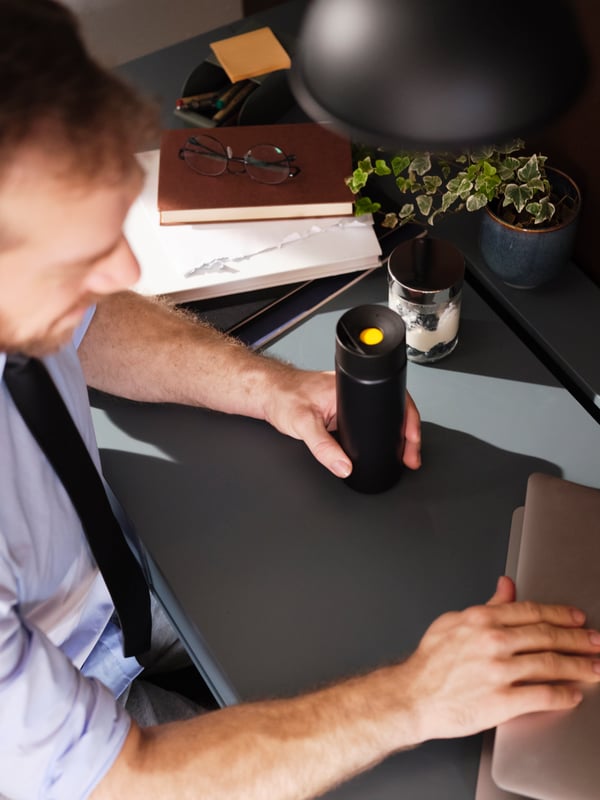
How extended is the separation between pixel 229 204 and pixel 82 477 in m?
0.52

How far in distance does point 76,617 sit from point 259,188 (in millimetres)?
677

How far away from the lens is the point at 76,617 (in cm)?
108

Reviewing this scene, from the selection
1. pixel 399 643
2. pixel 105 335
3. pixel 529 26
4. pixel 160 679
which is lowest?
pixel 160 679

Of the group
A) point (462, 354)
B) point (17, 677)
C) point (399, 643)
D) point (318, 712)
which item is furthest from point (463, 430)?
point (17, 677)

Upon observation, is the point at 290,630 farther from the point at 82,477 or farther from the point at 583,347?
the point at 583,347

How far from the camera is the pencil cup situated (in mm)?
1101

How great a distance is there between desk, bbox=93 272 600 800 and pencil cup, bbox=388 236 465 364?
68 mm

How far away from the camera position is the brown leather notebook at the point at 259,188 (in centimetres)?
130

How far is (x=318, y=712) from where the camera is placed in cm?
87

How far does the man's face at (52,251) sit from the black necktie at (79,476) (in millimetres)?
99

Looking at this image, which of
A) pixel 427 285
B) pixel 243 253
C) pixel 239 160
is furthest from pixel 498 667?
pixel 239 160

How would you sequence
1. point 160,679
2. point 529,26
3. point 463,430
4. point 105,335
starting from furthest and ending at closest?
point 160,679 < point 105,335 < point 463,430 < point 529,26

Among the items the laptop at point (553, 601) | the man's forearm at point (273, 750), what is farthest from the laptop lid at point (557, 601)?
the man's forearm at point (273, 750)

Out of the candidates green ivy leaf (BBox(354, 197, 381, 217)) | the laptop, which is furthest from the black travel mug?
green ivy leaf (BBox(354, 197, 381, 217))
